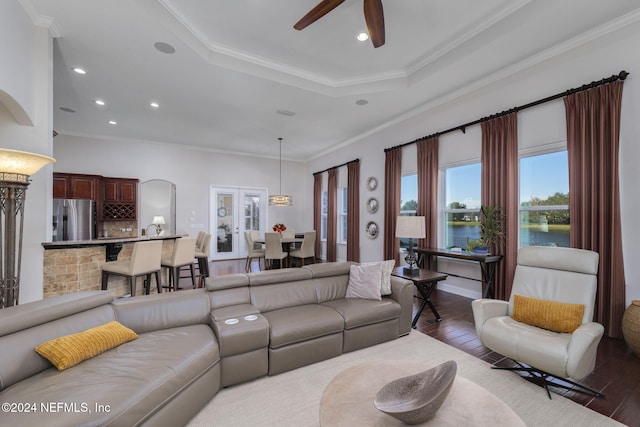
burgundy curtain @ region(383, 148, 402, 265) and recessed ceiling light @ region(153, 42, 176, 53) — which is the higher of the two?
recessed ceiling light @ region(153, 42, 176, 53)

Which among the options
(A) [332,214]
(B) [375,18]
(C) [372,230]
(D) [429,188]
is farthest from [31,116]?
(A) [332,214]

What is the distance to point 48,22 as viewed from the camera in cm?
285

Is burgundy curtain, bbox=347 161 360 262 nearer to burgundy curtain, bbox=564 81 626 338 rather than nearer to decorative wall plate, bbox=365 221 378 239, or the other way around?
decorative wall plate, bbox=365 221 378 239

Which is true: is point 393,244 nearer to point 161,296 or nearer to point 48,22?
point 161,296

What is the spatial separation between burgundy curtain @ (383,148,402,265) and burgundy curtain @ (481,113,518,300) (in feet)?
5.98

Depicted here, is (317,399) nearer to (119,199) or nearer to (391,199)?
(391,199)

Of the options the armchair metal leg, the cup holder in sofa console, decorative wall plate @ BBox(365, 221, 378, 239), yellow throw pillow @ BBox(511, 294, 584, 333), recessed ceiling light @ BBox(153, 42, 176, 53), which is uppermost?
recessed ceiling light @ BBox(153, 42, 176, 53)

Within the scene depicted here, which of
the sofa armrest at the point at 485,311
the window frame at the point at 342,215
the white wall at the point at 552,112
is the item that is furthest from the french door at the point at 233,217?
the sofa armrest at the point at 485,311

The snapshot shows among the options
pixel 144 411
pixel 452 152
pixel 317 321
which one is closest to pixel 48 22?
pixel 144 411

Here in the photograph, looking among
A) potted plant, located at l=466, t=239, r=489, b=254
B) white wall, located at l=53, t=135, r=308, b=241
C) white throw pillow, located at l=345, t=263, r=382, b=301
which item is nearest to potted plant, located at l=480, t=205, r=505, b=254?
potted plant, located at l=466, t=239, r=489, b=254

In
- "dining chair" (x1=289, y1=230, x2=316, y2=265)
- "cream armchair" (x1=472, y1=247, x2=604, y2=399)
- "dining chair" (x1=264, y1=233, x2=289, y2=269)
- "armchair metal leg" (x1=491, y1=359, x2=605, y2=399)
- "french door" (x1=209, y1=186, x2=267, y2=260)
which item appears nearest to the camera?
"cream armchair" (x1=472, y1=247, x2=604, y2=399)

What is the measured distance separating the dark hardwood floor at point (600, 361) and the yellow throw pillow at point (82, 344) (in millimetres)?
2915

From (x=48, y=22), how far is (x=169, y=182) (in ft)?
16.3

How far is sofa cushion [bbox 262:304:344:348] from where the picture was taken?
2281 millimetres
